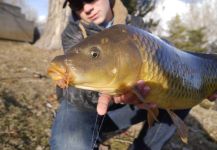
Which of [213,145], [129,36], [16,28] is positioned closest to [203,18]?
[16,28]

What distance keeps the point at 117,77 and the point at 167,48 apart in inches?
14.3

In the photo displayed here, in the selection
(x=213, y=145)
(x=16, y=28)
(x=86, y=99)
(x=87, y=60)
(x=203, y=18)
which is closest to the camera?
(x=87, y=60)

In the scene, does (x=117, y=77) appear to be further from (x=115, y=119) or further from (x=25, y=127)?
(x=25, y=127)

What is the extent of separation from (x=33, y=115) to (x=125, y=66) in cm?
226

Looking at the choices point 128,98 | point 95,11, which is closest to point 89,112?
point 95,11

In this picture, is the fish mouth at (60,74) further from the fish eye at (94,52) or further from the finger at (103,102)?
the finger at (103,102)

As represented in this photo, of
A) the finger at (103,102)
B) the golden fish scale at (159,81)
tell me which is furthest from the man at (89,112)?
the golden fish scale at (159,81)

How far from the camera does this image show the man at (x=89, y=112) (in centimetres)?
242

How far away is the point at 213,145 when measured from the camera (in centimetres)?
391

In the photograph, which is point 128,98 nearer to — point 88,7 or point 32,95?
point 88,7

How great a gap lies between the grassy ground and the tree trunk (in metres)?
1.63

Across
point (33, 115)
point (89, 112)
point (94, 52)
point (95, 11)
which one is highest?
point (95, 11)

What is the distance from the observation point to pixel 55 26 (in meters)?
7.54

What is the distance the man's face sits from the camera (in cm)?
237
